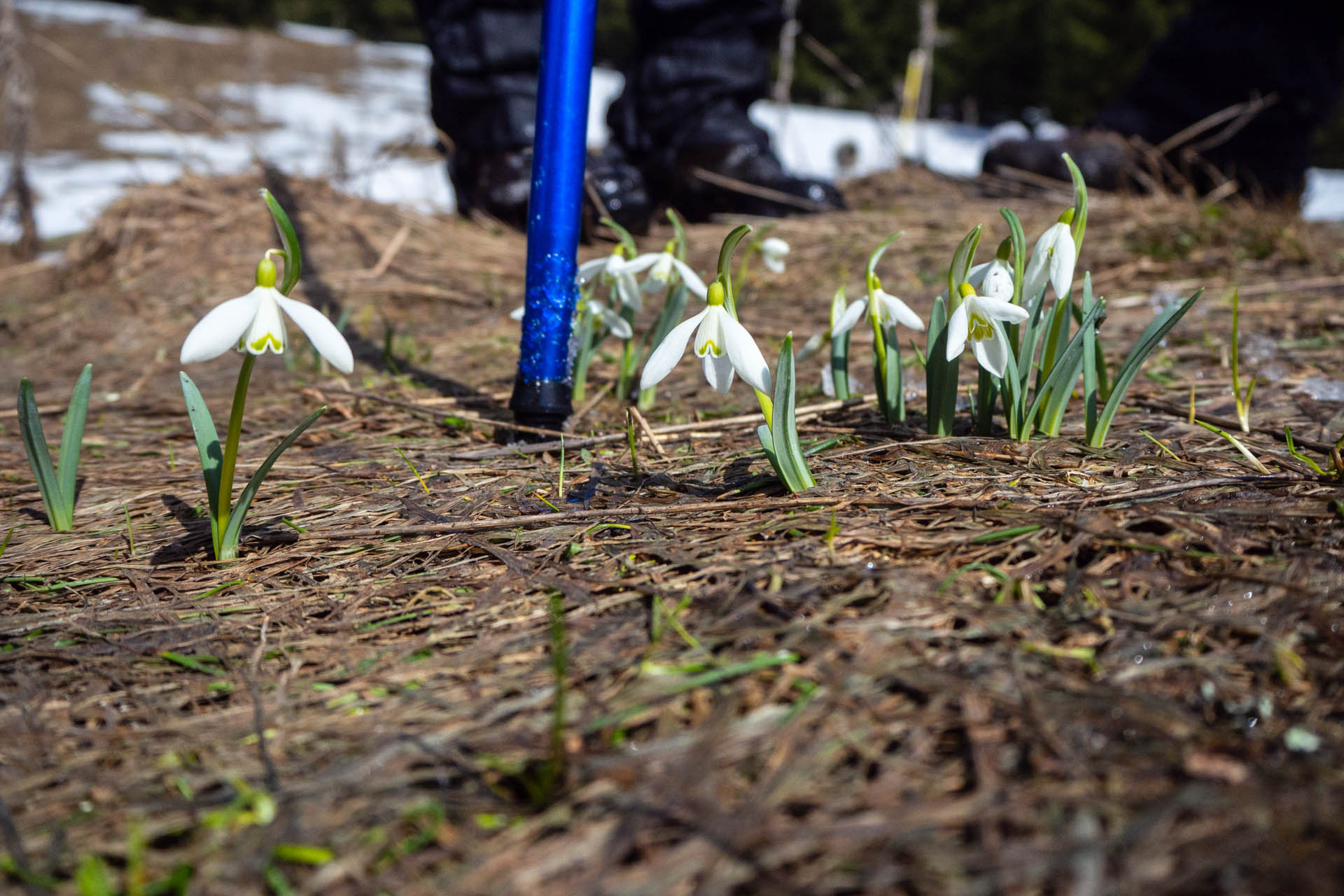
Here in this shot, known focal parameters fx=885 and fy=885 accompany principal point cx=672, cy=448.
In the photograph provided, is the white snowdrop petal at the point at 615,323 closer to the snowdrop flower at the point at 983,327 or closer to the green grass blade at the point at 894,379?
the green grass blade at the point at 894,379

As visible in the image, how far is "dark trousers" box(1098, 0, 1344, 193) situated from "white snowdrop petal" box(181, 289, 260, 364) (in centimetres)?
440

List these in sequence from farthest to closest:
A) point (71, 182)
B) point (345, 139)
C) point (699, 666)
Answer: point (71, 182)
point (345, 139)
point (699, 666)

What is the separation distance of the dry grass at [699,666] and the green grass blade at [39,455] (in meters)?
0.05

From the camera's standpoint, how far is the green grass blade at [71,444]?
1.32 m

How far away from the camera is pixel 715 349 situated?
118 cm

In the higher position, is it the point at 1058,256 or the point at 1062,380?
the point at 1058,256

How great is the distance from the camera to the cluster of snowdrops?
1055 millimetres

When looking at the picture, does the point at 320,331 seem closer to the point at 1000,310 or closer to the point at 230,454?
the point at 230,454

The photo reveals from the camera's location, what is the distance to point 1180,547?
1.06 m

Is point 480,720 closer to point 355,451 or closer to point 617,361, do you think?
point 355,451

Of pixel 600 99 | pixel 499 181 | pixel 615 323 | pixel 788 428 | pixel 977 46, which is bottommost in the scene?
pixel 788 428

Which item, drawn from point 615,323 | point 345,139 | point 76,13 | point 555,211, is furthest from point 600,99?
point 555,211

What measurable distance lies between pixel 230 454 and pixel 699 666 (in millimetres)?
712

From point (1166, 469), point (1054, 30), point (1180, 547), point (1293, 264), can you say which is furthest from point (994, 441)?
point (1054, 30)
